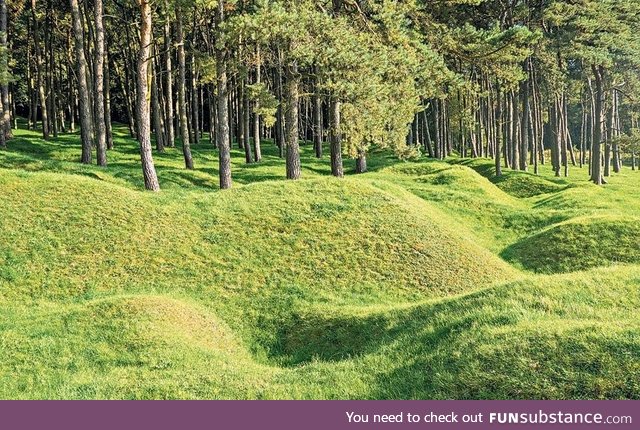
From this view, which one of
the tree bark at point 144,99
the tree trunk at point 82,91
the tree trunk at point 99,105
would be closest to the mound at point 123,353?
the tree bark at point 144,99

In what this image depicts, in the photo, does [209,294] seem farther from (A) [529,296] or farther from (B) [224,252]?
(A) [529,296]

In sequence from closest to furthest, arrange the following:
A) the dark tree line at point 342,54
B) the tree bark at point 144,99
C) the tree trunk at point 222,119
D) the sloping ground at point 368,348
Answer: the sloping ground at point 368,348
the tree bark at point 144,99
the dark tree line at point 342,54
the tree trunk at point 222,119

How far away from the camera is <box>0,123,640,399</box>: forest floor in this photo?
30.4 feet

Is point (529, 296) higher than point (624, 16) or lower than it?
lower

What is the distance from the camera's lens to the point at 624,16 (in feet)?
140

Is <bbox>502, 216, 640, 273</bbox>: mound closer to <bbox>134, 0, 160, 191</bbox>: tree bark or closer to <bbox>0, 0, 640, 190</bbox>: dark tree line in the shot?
<bbox>0, 0, 640, 190</bbox>: dark tree line

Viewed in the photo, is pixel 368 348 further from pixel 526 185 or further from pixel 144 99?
pixel 526 185

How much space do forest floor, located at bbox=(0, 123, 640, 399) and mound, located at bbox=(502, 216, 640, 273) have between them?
0.10 meters

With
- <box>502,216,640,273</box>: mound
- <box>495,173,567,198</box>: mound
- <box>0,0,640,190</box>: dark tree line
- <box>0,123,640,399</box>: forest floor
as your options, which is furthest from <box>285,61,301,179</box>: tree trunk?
<box>495,173,567,198</box>: mound

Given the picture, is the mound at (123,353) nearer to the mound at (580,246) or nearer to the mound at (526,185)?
the mound at (580,246)

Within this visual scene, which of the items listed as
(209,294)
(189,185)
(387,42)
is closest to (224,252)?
(209,294)

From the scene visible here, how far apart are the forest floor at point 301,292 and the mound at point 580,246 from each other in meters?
0.10

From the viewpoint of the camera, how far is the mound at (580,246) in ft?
70.8

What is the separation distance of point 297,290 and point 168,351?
6.12 m
